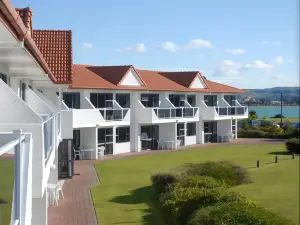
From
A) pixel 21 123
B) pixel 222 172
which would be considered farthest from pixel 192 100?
pixel 21 123

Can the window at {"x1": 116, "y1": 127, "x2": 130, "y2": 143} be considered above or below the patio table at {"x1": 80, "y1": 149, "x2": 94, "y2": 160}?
above

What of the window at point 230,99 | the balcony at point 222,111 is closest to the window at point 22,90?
the balcony at point 222,111

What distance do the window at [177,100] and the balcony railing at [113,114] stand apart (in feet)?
25.0

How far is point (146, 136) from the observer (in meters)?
38.6

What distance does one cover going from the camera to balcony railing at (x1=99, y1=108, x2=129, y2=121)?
108 ft

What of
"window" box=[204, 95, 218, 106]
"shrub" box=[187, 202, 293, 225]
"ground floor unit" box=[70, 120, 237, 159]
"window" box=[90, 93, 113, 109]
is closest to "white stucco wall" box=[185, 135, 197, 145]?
"ground floor unit" box=[70, 120, 237, 159]

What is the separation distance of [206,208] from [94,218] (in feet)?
16.7

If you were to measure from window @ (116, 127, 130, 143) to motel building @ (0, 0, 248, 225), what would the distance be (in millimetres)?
54

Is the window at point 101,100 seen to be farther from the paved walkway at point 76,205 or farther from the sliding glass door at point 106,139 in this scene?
the paved walkway at point 76,205

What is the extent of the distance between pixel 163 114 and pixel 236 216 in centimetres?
2789

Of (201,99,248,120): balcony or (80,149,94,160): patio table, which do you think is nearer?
(80,149,94,160): patio table

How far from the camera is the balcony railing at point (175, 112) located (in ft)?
124

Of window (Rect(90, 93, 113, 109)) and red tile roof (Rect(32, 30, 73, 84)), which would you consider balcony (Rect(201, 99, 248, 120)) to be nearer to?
window (Rect(90, 93, 113, 109))

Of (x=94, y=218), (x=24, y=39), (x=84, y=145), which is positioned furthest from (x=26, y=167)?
(x=84, y=145)
